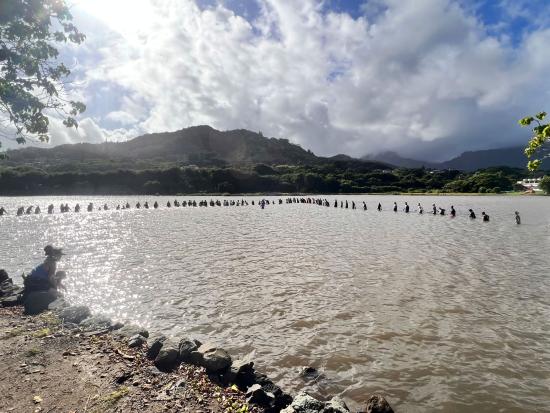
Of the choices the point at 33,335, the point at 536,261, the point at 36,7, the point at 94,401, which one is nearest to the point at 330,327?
the point at 94,401

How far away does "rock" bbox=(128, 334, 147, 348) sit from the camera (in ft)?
37.5

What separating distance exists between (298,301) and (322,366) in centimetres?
560

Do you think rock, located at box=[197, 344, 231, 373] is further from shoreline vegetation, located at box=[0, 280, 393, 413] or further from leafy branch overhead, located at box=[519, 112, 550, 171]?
leafy branch overhead, located at box=[519, 112, 550, 171]

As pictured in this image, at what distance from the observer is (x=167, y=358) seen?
10.4 metres

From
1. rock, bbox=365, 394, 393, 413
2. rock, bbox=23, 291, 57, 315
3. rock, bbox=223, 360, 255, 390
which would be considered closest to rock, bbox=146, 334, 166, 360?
rock, bbox=223, 360, 255, 390

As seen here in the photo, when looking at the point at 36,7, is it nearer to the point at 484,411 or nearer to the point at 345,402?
the point at 345,402

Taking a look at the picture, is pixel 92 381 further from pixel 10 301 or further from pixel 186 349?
pixel 10 301

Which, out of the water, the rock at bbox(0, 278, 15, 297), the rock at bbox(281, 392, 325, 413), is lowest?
the water

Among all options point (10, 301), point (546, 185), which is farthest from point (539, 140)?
point (546, 185)

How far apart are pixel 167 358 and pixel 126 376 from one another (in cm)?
121

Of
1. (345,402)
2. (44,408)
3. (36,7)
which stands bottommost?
(345,402)

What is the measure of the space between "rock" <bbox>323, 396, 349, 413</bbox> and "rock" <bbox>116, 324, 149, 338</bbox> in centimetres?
706

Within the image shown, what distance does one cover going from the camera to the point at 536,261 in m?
24.4

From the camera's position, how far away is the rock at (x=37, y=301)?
15070 millimetres
